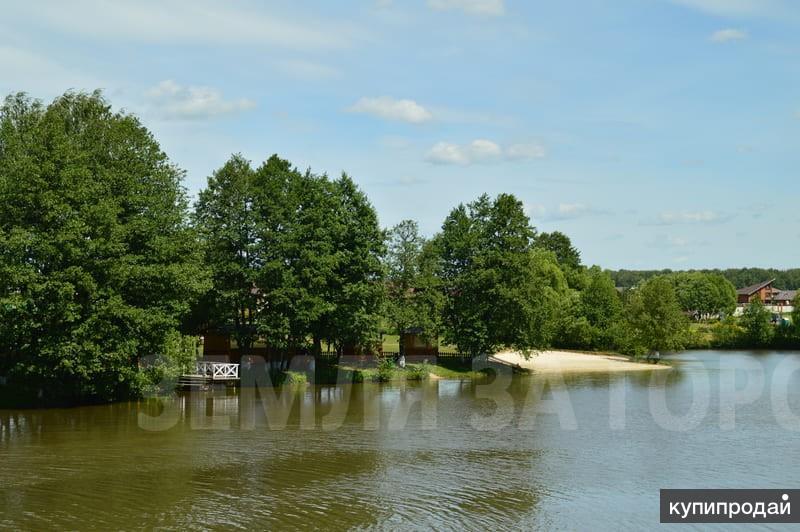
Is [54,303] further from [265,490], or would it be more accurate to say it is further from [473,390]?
[473,390]

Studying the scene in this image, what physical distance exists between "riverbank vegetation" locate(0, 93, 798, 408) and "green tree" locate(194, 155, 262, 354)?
0.09m

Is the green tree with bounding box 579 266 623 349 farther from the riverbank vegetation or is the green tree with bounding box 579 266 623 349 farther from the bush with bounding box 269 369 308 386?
the bush with bounding box 269 369 308 386

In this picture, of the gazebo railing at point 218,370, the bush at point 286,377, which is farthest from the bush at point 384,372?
the gazebo railing at point 218,370

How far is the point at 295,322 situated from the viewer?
45625mm

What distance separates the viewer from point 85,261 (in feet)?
109

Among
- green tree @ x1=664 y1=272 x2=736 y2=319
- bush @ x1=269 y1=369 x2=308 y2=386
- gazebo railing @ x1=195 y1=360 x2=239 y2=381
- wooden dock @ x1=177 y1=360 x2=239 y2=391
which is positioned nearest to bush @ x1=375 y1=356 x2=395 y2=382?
bush @ x1=269 y1=369 x2=308 y2=386

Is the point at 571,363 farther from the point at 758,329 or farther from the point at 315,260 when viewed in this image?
the point at 758,329

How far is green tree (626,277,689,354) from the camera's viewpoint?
67188 millimetres

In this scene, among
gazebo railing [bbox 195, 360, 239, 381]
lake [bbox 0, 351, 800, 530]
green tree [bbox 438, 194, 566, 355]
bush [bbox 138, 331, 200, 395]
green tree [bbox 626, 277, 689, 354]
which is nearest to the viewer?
lake [bbox 0, 351, 800, 530]

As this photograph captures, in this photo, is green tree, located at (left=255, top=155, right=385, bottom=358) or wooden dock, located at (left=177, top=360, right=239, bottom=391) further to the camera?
green tree, located at (left=255, top=155, right=385, bottom=358)

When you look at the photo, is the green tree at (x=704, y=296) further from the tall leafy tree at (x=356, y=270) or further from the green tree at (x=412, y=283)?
the tall leafy tree at (x=356, y=270)

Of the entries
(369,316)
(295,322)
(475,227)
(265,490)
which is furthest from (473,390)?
(265,490)

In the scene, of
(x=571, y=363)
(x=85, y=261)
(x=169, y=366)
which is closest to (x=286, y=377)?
(x=169, y=366)

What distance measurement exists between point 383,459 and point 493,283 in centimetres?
3137
